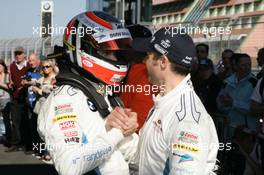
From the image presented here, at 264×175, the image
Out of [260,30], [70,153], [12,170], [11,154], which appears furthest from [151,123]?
[260,30]

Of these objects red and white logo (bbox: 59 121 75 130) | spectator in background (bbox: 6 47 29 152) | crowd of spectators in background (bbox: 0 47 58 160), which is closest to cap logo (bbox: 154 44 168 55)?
red and white logo (bbox: 59 121 75 130)

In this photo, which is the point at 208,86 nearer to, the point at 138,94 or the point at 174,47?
the point at 138,94

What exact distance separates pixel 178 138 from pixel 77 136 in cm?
46

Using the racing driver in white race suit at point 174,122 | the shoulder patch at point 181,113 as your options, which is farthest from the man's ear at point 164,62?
the shoulder patch at point 181,113

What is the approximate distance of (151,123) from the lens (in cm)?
246

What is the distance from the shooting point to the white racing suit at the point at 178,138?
2189mm

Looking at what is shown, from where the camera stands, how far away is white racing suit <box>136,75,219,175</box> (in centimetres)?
219

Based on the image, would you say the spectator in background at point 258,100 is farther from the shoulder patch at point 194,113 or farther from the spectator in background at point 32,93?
the spectator in background at point 32,93

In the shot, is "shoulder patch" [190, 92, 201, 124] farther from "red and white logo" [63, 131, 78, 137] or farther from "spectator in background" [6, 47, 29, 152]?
"spectator in background" [6, 47, 29, 152]

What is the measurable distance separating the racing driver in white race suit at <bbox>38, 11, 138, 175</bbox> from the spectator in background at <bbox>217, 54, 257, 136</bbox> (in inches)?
139

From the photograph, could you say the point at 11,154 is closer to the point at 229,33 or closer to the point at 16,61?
the point at 16,61

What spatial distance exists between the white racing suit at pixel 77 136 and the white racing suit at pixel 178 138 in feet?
0.54

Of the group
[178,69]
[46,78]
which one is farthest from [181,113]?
[46,78]

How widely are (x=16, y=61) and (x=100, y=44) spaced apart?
326 inches
